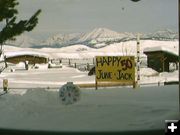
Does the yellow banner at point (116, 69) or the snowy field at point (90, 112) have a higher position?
the yellow banner at point (116, 69)

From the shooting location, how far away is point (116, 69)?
20859mm

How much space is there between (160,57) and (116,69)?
2727 cm

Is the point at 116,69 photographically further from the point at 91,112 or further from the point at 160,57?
the point at 160,57

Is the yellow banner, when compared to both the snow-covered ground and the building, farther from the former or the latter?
the building

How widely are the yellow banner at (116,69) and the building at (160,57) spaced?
26400mm

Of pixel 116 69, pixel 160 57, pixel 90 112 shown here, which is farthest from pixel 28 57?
pixel 90 112

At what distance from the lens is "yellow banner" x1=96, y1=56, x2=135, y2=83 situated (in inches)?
816

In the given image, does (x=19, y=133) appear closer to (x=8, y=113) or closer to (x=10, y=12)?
(x=8, y=113)

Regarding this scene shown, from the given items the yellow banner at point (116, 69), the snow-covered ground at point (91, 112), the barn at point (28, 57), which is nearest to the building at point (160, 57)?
the yellow banner at point (116, 69)

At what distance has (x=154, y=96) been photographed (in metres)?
17.6

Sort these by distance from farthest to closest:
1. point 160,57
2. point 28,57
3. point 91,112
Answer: point 28,57
point 160,57
point 91,112

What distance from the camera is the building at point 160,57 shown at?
47.6 metres

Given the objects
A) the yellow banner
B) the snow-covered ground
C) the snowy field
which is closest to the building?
the yellow banner

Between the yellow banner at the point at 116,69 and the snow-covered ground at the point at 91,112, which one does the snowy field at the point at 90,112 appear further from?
the yellow banner at the point at 116,69
